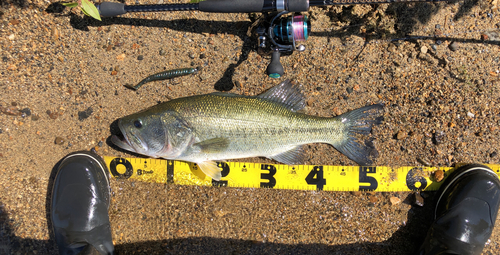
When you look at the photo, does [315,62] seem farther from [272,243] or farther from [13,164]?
[13,164]

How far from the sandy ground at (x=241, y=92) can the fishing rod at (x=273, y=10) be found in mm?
384

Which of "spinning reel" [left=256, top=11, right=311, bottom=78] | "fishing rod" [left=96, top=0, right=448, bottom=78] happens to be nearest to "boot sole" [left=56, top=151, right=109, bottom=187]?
"fishing rod" [left=96, top=0, right=448, bottom=78]

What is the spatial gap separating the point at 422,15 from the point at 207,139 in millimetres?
2827

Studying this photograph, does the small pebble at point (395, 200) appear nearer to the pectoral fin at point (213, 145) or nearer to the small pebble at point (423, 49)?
the small pebble at point (423, 49)

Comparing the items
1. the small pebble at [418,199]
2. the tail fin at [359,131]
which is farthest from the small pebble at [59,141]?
the small pebble at [418,199]

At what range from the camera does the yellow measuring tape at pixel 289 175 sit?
320cm

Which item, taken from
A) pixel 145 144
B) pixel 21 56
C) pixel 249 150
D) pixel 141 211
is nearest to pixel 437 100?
pixel 249 150

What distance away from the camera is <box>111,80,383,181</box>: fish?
291cm

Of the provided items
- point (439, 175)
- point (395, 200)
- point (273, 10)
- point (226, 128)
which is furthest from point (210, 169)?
point (439, 175)

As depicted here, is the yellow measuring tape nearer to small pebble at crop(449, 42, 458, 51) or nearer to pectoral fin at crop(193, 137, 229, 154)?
pectoral fin at crop(193, 137, 229, 154)

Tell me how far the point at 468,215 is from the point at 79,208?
4.40 m

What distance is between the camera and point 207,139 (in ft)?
9.61

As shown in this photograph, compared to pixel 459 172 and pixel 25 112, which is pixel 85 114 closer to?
pixel 25 112

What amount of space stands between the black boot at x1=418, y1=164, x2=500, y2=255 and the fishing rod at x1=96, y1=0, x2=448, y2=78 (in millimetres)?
2097
